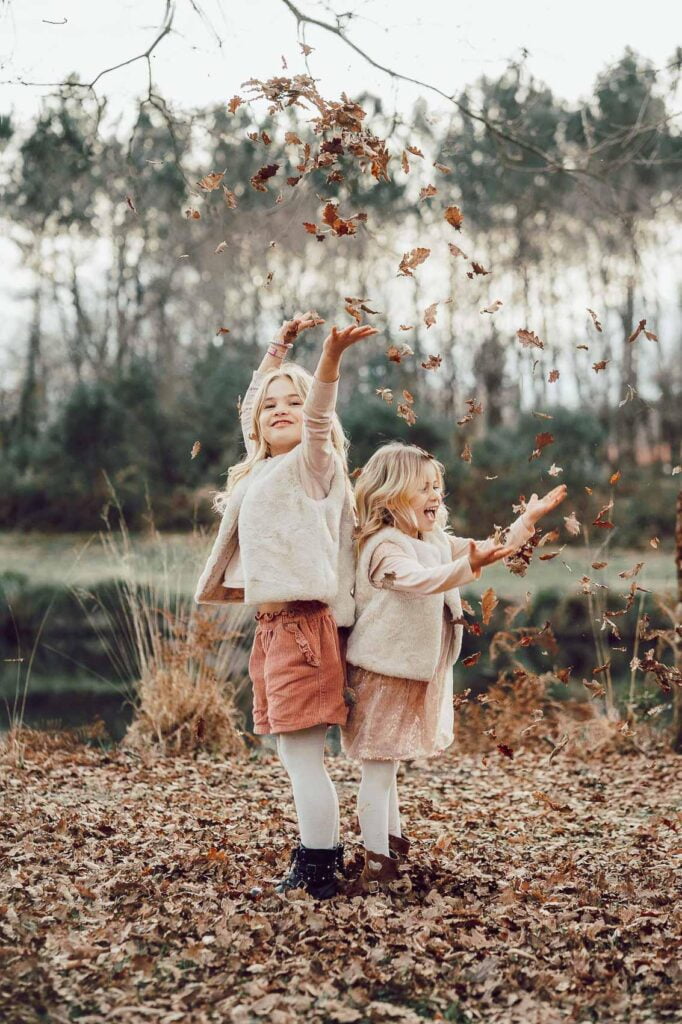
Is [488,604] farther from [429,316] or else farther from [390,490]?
[429,316]

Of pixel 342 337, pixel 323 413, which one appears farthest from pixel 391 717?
pixel 342 337

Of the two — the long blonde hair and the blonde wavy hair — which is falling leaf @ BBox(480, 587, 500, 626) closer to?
the long blonde hair

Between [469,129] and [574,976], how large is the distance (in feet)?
55.0

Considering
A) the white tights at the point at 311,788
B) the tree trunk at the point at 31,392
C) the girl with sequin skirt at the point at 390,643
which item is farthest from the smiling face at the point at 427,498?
the tree trunk at the point at 31,392

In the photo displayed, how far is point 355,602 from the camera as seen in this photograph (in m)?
3.66

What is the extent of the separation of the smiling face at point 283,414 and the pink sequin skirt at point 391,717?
2.58 feet

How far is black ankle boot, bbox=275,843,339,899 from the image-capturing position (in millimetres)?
3514

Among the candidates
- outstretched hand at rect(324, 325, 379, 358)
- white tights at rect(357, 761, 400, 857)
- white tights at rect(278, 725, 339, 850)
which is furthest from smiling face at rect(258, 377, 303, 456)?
white tights at rect(357, 761, 400, 857)

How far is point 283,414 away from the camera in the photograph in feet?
11.9

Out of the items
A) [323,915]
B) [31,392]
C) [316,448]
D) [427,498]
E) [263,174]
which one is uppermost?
[31,392]

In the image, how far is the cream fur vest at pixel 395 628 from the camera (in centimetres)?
355

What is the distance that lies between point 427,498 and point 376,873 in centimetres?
124

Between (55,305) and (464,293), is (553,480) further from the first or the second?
(55,305)

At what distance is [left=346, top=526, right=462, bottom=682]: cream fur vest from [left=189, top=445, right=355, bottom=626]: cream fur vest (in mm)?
80
